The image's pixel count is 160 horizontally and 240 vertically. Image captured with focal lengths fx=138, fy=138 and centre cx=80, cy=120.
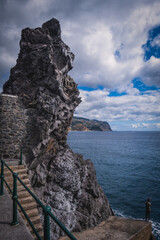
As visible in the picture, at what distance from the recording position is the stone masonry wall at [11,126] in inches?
408

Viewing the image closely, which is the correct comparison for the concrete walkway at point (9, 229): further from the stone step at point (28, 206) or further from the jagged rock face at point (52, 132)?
the jagged rock face at point (52, 132)

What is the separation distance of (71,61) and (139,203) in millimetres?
21573

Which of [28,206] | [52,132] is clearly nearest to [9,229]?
[28,206]

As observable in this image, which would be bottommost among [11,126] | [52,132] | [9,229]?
[9,229]

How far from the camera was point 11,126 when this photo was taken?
10.7 m

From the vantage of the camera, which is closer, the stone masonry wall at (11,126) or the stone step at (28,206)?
the stone step at (28,206)

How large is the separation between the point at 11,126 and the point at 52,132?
4.34 metres

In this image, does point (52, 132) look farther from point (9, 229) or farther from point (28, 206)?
point (9, 229)

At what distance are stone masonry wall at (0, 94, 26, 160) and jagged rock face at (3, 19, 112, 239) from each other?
60cm

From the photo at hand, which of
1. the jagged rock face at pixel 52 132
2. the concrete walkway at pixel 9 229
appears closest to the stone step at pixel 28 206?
the concrete walkway at pixel 9 229

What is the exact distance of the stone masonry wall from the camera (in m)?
10.4

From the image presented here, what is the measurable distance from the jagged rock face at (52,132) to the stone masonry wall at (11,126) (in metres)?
0.60

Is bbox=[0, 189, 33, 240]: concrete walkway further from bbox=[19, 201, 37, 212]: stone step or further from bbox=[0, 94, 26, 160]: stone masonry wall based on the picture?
bbox=[0, 94, 26, 160]: stone masonry wall

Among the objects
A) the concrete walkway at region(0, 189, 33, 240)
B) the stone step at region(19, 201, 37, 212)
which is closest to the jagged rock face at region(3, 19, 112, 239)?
the stone step at region(19, 201, 37, 212)
